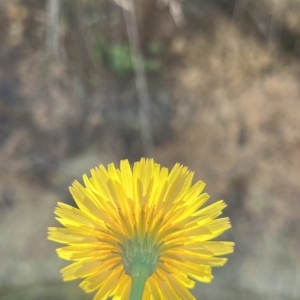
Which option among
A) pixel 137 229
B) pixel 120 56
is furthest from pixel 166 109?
pixel 137 229

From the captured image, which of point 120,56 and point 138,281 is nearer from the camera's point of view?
point 138,281

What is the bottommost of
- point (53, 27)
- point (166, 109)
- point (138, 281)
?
point (138, 281)

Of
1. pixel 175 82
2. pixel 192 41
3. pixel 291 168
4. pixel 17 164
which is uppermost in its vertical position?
pixel 192 41

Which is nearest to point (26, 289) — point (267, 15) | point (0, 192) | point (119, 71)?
point (0, 192)

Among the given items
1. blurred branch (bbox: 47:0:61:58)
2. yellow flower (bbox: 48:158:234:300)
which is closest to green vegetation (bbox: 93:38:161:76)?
blurred branch (bbox: 47:0:61:58)

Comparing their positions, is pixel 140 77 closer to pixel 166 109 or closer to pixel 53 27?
pixel 166 109

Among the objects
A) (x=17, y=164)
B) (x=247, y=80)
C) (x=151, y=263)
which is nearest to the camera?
(x=151, y=263)

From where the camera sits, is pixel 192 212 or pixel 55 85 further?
pixel 55 85

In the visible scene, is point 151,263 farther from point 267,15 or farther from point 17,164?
point 267,15

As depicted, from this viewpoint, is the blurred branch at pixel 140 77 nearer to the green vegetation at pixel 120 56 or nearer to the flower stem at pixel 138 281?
the green vegetation at pixel 120 56
